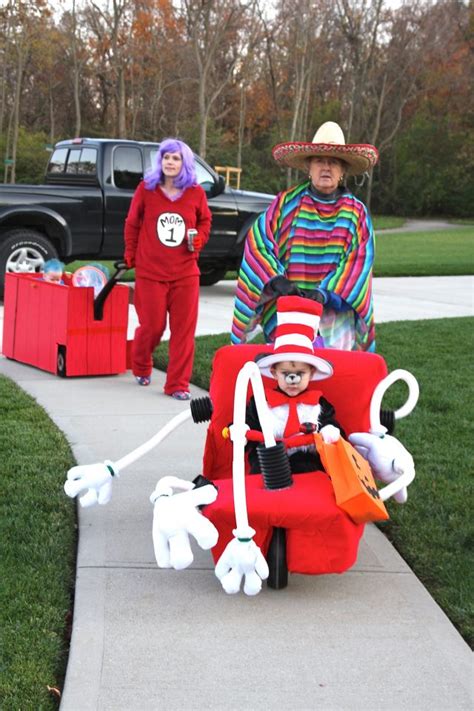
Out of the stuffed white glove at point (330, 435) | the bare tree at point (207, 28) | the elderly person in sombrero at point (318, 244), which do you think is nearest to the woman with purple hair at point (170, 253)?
the elderly person in sombrero at point (318, 244)

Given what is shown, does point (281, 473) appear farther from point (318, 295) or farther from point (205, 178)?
point (205, 178)

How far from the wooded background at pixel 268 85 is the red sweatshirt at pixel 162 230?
30611 millimetres

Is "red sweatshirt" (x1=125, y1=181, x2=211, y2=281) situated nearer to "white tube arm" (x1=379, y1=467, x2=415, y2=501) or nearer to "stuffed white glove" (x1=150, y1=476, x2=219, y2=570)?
"white tube arm" (x1=379, y1=467, x2=415, y2=501)

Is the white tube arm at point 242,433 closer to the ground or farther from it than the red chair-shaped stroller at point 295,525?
farther from it

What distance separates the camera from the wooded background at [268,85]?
4200 centimetres

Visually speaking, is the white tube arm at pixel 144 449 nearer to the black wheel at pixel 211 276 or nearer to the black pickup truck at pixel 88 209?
the black pickup truck at pixel 88 209

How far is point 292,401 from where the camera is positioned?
4.53 metres

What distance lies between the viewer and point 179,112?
4653cm

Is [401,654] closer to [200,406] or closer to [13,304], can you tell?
[200,406]

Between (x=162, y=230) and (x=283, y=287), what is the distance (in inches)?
112

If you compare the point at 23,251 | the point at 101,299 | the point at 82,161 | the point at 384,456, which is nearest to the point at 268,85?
the point at 82,161

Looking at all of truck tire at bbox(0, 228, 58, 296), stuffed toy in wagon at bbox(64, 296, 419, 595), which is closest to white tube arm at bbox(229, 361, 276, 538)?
stuffed toy in wagon at bbox(64, 296, 419, 595)

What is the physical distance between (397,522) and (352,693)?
189 centimetres

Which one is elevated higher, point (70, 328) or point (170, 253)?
point (170, 253)
